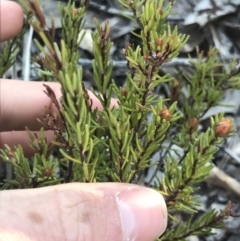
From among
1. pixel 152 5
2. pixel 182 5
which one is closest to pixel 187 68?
pixel 182 5

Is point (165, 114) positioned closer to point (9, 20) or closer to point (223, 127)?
point (223, 127)

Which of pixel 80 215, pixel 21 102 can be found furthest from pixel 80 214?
pixel 21 102

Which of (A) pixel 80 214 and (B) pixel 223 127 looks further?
(A) pixel 80 214

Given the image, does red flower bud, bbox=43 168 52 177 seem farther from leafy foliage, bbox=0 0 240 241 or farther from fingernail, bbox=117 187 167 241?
fingernail, bbox=117 187 167 241

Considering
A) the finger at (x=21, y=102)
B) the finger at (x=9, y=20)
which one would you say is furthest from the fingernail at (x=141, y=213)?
the finger at (x=9, y=20)

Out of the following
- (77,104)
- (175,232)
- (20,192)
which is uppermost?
(77,104)

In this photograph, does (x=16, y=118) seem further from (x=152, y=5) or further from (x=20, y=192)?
(x=152, y=5)
